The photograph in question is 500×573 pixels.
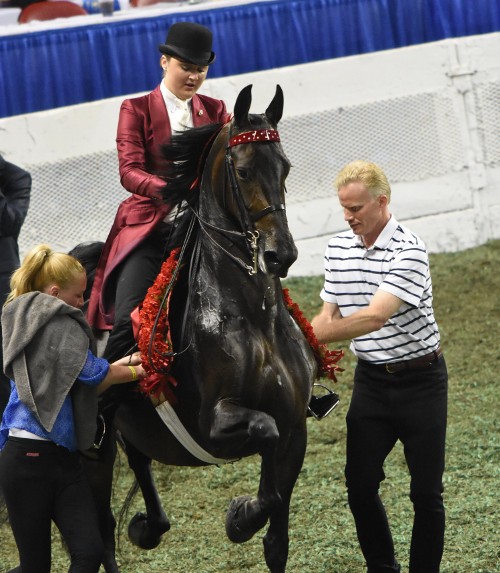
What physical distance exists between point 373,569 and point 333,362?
1.03 m

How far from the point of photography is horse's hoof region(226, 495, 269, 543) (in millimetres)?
4793

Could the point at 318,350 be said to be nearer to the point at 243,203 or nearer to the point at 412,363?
the point at 412,363

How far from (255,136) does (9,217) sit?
3.41 meters

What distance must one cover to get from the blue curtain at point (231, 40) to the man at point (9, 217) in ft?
9.01

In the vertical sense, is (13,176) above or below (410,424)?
above

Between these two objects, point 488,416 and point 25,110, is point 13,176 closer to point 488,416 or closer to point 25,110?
point 25,110

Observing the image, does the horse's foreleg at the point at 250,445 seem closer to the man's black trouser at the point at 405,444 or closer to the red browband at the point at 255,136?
the man's black trouser at the point at 405,444

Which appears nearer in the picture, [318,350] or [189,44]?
[318,350]

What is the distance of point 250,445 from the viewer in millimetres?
4609

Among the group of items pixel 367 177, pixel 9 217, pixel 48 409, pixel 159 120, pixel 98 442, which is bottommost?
pixel 98 442

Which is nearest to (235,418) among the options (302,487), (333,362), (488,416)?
(333,362)

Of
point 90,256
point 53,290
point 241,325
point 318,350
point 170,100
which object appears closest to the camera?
point 53,290

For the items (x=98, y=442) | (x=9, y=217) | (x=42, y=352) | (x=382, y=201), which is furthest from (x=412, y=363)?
(x=9, y=217)

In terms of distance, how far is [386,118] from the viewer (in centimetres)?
1117
